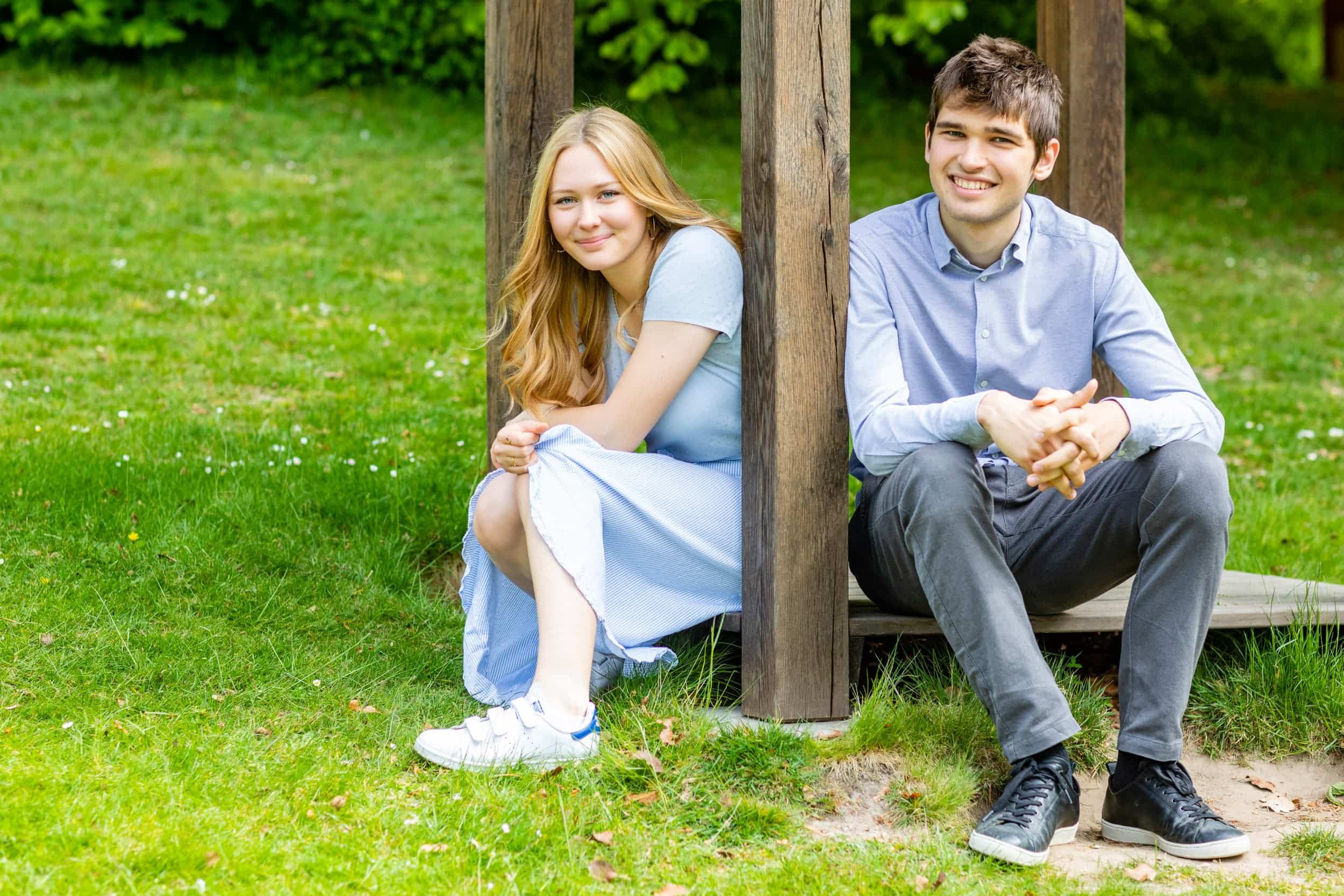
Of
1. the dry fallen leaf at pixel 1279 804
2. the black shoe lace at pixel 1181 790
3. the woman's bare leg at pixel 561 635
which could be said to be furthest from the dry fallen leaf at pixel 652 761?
the dry fallen leaf at pixel 1279 804

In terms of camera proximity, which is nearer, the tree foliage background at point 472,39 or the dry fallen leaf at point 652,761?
the dry fallen leaf at point 652,761

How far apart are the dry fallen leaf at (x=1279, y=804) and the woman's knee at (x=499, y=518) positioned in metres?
1.81

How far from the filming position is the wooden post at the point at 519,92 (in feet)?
12.1

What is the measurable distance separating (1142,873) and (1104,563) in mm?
673

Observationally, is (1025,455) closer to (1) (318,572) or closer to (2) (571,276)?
(2) (571,276)

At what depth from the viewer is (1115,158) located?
12.8 ft

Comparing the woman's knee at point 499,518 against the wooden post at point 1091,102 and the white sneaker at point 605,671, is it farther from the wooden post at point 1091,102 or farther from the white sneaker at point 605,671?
the wooden post at point 1091,102

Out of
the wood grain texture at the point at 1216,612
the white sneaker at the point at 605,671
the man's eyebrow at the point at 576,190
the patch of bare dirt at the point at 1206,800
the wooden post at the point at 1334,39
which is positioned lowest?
the patch of bare dirt at the point at 1206,800

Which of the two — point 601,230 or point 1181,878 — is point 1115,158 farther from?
point 1181,878

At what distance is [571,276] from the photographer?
11.4 feet

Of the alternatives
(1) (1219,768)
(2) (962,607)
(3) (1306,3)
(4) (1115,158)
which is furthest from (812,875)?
(3) (1306,3)

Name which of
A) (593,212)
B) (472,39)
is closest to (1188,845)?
(593,212)

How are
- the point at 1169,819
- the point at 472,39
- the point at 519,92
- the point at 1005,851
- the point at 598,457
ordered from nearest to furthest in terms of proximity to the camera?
the point at 1005,851
the point at 1169,819
the point at 598,457
the point at 519,92
the point at 472,39

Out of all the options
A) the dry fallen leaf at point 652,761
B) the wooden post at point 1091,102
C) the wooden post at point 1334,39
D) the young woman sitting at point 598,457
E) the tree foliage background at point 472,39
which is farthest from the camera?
the wooden post at point 1334,39
